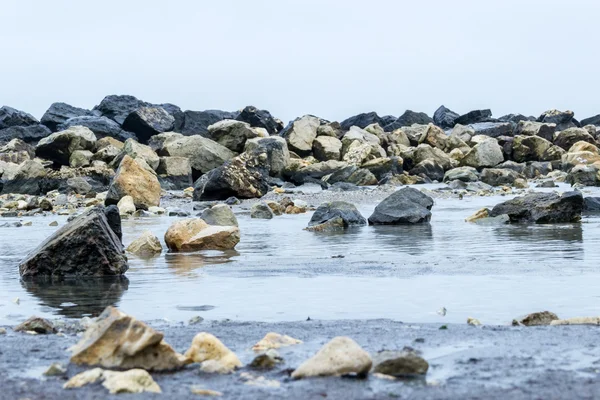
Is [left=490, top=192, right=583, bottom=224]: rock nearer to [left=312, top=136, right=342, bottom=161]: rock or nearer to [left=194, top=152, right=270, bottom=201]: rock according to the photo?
[left=194, top=152, right=270, bottom=201]: rock

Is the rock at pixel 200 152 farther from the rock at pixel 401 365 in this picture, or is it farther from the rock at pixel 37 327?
the rock at pixel 401 365

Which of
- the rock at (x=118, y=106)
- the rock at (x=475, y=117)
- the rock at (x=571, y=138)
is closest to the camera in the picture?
the rock at (x=571, y=138)

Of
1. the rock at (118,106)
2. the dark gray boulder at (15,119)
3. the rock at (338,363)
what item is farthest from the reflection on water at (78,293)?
the rock at (118,106)

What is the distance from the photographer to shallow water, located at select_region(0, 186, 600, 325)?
5676 mm

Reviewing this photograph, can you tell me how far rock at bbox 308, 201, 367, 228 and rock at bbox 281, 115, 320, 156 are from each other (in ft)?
66.8

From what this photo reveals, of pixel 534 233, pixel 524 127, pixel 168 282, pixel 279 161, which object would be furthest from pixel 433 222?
pixel 524 127

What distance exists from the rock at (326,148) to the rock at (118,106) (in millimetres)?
13329

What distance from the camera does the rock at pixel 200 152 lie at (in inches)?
→ 1158

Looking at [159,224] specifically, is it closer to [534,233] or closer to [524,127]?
[534,233]

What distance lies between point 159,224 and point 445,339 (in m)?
10.7

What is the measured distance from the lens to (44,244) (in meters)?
7.88

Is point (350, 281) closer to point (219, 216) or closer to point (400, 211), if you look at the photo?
point (219, 216)

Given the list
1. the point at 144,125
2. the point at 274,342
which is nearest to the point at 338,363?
the point at 274,342

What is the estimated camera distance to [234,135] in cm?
3180
